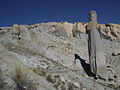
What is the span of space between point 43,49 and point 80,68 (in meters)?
4.69

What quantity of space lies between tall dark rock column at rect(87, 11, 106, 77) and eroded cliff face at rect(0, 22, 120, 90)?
3.35 feet

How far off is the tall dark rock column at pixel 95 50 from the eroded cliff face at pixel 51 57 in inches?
40.2


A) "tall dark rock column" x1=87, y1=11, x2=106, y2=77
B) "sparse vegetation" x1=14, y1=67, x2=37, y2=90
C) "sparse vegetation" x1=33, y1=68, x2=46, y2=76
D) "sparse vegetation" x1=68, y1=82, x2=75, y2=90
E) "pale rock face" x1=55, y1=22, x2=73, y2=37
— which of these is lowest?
"sparse vegetation" x1=68, y1=82, x2=75, y2=90

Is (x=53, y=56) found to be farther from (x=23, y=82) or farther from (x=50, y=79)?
(x=23, y=82)

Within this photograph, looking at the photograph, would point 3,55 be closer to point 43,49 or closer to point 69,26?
point 43,49

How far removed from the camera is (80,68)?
25.4 metres

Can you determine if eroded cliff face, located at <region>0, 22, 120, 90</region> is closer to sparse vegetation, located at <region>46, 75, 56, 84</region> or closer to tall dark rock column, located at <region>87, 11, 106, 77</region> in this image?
sparse vegetation, located at <region>46, 75, 56, 84</region>

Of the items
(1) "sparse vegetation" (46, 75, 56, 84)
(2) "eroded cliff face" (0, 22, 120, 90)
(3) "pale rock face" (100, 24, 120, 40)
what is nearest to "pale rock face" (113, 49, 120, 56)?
(2) "eroded cliff face" (0, 22, 120, 90)

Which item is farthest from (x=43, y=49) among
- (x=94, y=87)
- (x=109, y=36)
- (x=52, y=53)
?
(x=109, y=36)

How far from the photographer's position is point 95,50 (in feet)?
78.8

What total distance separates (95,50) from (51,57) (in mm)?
4819

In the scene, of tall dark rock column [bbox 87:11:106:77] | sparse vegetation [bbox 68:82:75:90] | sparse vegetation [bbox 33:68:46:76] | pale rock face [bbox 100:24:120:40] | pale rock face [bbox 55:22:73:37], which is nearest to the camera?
sparse vegetation [bbox 68:82:75:90]

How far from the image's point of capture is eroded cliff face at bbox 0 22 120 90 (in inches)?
596

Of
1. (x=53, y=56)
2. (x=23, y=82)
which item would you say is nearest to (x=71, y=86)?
(x=23, y=82)
